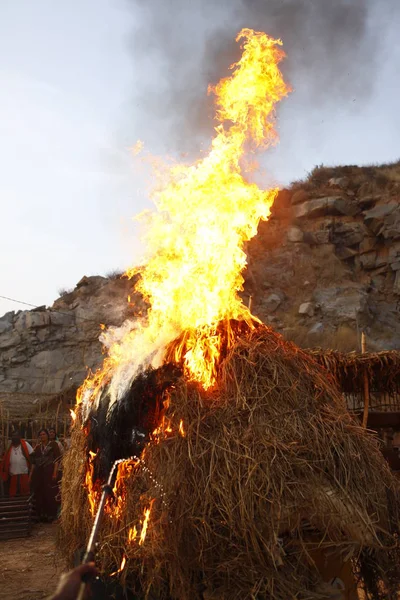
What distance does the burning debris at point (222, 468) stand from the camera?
4.04 m

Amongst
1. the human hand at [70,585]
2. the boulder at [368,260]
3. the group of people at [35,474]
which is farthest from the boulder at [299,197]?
the human hand at [70,585]

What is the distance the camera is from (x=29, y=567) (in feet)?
27.0

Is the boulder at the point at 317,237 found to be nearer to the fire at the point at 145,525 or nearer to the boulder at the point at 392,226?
the boulder at the point at 392,226

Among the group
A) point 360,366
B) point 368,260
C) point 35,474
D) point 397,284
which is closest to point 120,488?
point 360,366

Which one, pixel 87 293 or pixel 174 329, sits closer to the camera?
pixel 174 329

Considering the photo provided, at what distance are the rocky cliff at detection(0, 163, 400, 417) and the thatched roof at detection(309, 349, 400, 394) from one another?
13180mm

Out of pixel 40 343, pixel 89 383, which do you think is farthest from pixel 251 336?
pixel 40 343

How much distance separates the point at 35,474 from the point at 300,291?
1625cm

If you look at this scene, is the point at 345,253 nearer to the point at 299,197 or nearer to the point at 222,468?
the point at 299,197

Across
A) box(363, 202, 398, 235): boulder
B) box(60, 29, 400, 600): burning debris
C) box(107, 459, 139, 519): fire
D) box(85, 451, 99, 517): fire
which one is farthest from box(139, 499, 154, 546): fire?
box(363, 202, 398, 235): boulder

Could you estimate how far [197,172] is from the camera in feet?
23.3

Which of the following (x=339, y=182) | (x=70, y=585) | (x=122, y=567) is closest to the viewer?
(x=70, y=585)

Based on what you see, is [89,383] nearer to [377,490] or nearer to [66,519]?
[66,519]

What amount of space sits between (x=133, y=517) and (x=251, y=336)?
2.00 meters
